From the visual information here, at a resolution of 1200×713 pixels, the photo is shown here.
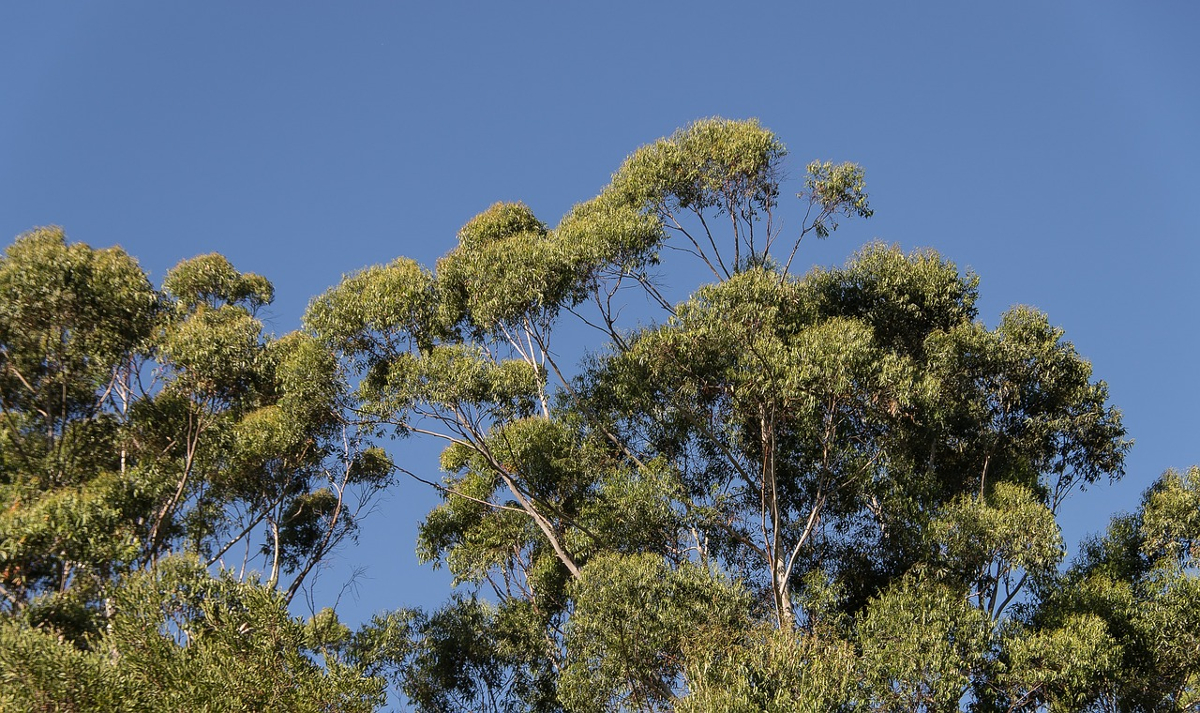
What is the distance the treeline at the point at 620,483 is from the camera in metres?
17.2

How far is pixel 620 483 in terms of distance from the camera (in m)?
20.6

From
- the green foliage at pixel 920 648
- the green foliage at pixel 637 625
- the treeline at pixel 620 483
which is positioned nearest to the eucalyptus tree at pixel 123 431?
the treeline at pixel 620 483

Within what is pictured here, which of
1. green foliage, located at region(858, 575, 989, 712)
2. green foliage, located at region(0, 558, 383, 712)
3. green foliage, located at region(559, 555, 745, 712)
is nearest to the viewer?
green foliage, located at region(0, 558, 383, 712)

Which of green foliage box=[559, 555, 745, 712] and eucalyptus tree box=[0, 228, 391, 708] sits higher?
eucalyptus tree box=[0, 228, 391, 708]

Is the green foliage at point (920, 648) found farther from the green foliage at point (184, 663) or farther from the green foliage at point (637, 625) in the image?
the green foliage at point (184, 663)

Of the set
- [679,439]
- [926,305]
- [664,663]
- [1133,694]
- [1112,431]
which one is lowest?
[1133,694]

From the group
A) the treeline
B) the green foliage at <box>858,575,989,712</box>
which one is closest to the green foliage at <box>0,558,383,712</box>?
the treeline

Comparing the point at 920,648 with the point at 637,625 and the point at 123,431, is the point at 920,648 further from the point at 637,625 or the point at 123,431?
the point at 123,431

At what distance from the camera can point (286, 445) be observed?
2256 cm

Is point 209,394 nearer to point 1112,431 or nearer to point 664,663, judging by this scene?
point 664,663

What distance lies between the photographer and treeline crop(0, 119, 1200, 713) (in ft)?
56.5

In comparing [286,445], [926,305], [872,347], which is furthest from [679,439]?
[286,445]

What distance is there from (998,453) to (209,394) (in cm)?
1586

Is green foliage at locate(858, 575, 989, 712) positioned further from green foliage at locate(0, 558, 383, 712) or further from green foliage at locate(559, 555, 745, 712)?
green foliage at locate(0, 558, 383, 712)
